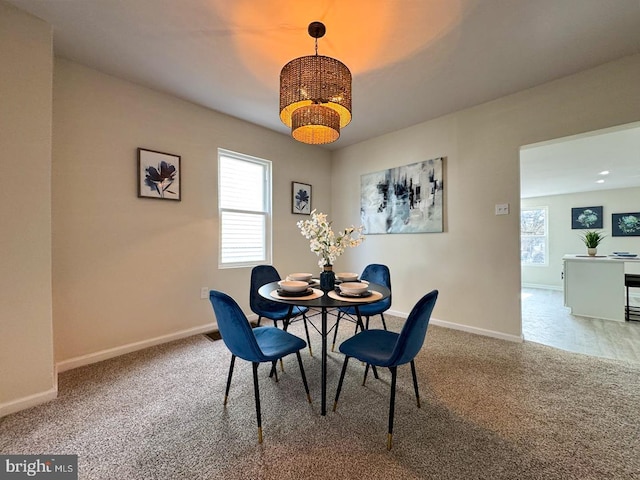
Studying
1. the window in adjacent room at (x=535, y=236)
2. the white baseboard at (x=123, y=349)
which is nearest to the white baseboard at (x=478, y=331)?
the white baseboard at (x=123, y=349)

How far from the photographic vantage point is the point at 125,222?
100 inches

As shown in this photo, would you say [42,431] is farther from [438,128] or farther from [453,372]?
[438,128]

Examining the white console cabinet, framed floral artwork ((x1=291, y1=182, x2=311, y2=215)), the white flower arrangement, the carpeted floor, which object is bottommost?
the carpeted floor

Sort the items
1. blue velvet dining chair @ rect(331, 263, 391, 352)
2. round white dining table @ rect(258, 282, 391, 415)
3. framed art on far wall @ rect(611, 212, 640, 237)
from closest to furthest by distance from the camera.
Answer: round white dining table @ rect(258, 282, 391, 415) → blue velvet dining chair @ rect(331, 263, 391, 352) → framed art on far wall @ rect(611, 212, 640, 237)

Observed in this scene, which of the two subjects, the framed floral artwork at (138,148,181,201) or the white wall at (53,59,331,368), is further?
the framed floral artwork at (138,148,181,201)

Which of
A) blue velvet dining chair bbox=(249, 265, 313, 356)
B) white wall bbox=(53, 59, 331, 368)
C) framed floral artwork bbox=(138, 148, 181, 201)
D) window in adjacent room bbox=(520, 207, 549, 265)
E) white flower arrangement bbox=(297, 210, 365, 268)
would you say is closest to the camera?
white flower arrangement bbox=(297, 210, 365, 268)

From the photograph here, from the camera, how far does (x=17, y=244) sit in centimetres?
172

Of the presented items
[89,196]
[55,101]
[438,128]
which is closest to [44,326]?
[89,196]

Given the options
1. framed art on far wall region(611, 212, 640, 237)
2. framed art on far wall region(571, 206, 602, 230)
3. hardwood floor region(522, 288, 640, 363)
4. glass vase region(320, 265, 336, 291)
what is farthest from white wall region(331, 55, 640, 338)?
framed art on far wall region(611, 212, 640, 237)

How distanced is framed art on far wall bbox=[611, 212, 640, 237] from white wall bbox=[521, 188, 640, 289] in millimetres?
73

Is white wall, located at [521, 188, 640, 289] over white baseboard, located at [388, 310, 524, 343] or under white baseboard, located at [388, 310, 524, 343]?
over

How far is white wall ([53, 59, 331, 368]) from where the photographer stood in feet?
7.39

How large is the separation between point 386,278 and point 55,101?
330 cm

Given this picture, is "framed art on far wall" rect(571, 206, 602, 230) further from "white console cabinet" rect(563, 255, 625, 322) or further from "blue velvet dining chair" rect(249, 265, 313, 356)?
"blue velvet dining chair" rect(249, 265, 313, 356)
